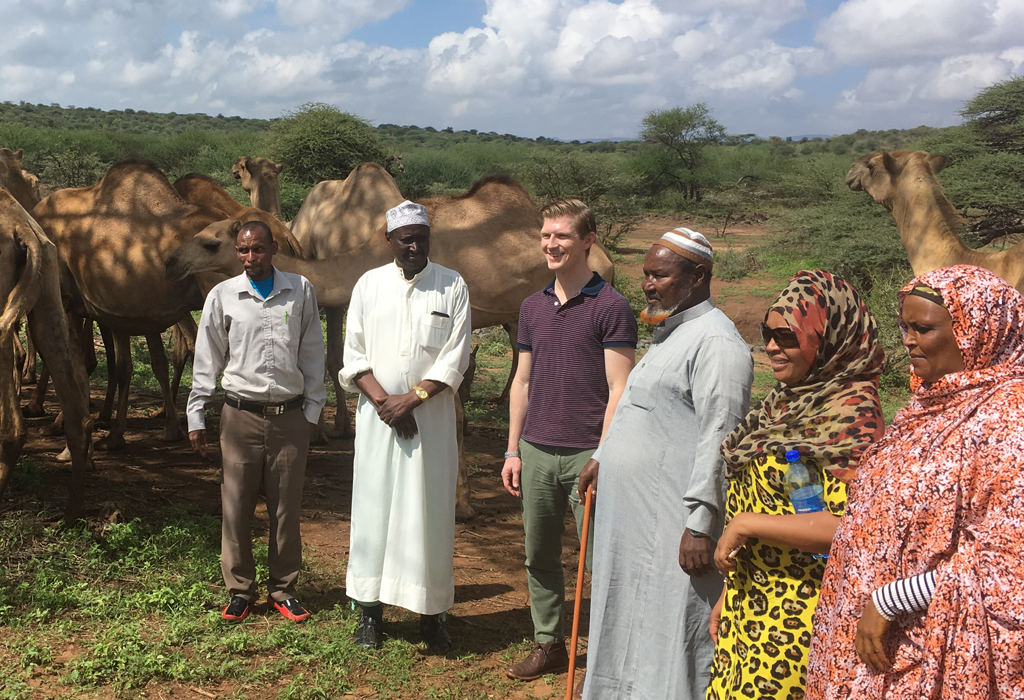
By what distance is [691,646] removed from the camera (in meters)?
2.80

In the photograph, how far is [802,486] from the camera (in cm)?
229

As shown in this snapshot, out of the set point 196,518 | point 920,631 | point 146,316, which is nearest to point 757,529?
point 920,631

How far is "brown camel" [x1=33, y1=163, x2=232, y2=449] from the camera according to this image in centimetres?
714

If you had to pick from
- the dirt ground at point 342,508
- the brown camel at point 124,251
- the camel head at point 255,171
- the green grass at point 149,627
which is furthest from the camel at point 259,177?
the green grass at point 149,627

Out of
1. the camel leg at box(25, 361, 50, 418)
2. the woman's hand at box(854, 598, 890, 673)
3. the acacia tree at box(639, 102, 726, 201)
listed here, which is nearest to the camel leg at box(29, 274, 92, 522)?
the camel leg at box(25, 361, 50, 418)

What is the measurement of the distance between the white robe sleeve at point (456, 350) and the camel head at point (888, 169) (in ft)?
23.4

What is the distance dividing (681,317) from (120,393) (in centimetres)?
593

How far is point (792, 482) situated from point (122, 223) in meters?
6.59

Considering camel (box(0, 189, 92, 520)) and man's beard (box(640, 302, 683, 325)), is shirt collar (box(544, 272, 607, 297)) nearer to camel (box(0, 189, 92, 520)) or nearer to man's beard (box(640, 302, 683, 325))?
man's beard (box(640, 302, 683, 325))

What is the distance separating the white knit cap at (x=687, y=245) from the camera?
287 centimetres

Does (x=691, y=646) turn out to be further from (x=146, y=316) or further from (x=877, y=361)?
(x=146, y=316)

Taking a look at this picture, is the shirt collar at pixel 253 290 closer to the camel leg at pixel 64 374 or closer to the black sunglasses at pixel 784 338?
the camel leg at pixel 64 374

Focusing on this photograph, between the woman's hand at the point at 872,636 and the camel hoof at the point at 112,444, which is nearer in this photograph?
the woman's hand at the point at 872,636

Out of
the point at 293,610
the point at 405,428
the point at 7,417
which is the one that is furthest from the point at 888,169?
the point at 7,417
